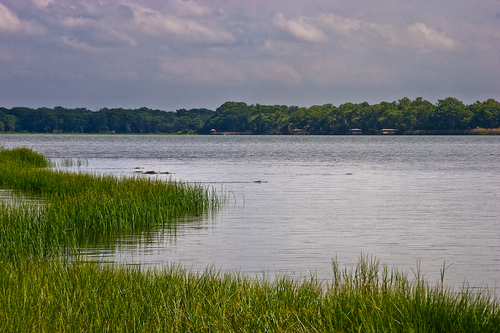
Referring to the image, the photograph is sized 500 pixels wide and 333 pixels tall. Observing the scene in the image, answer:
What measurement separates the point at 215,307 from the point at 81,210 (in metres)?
9.38

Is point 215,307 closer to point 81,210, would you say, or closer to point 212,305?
point 212,305

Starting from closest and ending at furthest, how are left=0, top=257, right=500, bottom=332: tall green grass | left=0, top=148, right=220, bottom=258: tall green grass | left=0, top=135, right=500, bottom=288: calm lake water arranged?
left=0, top=257, right=500, bottom=332: tall green grass → left=0, top=148, right=220, bottom=258: tall green grass → left=0, top=135, right=500, bottom=288: calm lake water

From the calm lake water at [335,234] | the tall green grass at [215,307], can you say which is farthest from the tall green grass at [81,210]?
the tall green grass at [215,307]

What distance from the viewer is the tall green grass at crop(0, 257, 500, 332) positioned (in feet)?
21.0

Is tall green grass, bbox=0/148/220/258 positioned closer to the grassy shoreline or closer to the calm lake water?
the calm lake water

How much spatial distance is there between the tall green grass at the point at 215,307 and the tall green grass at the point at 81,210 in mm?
3751

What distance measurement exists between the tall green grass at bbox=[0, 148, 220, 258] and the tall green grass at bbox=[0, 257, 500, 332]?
12.3 ft

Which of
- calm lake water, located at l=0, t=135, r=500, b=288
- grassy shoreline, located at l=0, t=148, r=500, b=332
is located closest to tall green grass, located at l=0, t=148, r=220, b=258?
calm lake water, located at l=0, t=135, r=500, b=288

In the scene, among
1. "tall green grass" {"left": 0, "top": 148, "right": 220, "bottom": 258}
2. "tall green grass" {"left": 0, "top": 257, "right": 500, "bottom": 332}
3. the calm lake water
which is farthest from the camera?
the calm lake water

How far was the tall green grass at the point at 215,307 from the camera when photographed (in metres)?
6.41

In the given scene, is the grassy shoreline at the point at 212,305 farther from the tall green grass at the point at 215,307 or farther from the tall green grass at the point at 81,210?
the tall green grass at the point at 81,210

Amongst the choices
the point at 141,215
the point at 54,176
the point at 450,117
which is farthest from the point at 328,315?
the point at 450,117

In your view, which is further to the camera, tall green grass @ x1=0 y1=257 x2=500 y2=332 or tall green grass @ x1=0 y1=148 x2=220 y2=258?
tall green grass @ x1=0 y1=148 x2=220 y2=258

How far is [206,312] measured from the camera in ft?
23.2
